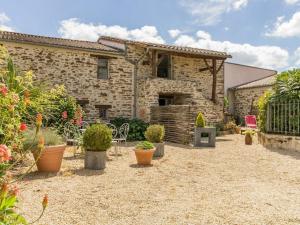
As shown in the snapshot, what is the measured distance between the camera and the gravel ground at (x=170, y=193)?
4.02 metres

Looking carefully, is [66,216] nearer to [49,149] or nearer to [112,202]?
[112,202]

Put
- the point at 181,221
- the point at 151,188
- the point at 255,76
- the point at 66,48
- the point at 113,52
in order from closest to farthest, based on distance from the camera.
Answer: the point at 181,221 → the point at 151,188 → the point at 66,48 → the point at 113,52 → the point at 255,76

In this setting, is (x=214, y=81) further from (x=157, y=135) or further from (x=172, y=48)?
(x=157, y=135)

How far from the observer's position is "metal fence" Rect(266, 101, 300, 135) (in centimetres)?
1021

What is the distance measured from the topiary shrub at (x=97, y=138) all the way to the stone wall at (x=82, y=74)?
7272 mm

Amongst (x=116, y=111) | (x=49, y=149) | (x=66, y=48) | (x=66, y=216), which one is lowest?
(x=66, y=216)

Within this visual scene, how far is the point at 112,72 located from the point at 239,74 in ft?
46.7

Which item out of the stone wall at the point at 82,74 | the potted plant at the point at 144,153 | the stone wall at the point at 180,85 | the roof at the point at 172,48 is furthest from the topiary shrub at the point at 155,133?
the roof at the point at 172,48

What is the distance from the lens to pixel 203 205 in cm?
450

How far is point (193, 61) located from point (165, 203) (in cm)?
1434

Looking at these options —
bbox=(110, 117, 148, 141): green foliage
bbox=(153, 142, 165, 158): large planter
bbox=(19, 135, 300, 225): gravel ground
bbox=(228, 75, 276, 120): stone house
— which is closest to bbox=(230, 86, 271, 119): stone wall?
bbox=(228, 75, 276, 120): stone house

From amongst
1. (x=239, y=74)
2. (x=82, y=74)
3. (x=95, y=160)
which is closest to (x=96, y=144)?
(x=95, y=160)

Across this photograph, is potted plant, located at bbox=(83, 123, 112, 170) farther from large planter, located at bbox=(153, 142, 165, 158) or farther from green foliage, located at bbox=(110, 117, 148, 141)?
green foliage, located at bbox=(110, 117, 148, 141)

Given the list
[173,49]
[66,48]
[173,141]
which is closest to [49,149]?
[173,141]
